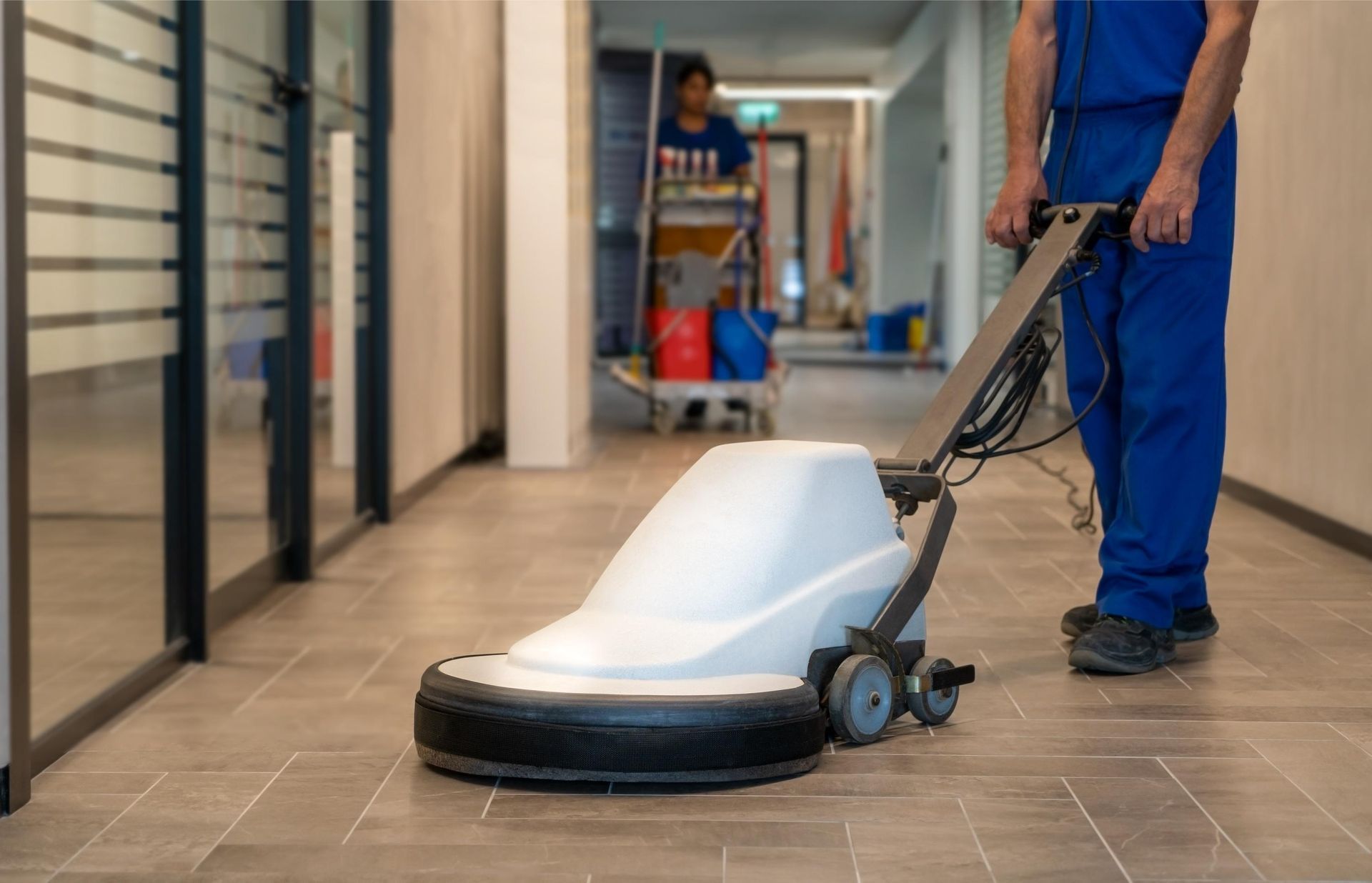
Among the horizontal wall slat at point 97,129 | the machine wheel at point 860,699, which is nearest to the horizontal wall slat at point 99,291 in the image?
the horizontal wall slat at point 97,129

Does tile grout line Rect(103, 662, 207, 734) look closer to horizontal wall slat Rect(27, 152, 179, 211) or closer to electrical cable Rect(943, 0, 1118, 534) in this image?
horizontal wall slat Rect(27, 152, 179, 211)

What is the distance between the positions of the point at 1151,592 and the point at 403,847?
1.40 m

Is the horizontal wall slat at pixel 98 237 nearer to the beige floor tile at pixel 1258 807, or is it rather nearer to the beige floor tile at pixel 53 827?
the beige floor tile at pixel 53 827

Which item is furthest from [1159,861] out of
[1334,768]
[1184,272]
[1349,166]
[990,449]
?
[1349,166]

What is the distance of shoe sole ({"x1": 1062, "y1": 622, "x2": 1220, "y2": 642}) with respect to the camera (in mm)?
2928

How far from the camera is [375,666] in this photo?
9.24 ft

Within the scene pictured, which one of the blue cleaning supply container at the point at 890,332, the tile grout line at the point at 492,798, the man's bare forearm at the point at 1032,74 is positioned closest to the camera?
the tile grout line at the point at 492,798

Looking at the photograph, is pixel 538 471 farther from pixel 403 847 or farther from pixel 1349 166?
pixel 403 847

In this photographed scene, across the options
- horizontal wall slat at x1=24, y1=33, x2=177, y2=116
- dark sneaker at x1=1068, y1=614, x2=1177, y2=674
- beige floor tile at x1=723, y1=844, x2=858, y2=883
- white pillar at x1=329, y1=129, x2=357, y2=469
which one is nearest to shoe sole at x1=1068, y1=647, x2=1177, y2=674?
dark sneaker at x1=1068, y1=614, x2=1177, y2=674

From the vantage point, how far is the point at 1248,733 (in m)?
2.35

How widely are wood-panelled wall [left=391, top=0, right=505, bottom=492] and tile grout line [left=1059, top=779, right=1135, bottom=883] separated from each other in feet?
9.28

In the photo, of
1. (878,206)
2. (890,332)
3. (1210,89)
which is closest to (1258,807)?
(1210,89)

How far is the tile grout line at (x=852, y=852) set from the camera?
5.80ft

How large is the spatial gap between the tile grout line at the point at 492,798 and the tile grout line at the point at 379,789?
142 mm
